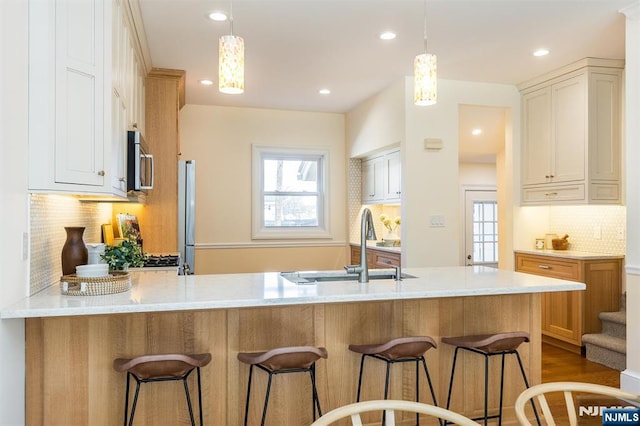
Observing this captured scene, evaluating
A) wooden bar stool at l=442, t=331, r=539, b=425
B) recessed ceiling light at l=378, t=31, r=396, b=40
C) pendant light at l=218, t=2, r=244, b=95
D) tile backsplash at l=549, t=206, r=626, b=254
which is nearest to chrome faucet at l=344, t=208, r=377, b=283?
wooden bar stool at l=442, t=331, r=539, b=425

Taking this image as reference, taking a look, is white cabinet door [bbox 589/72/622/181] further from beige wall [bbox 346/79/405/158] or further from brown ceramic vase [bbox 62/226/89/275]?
brown ceramic vase [bbox 62/226/89/275]

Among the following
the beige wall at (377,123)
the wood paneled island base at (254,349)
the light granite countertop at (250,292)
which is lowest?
the wood paneled island base at (254,349)

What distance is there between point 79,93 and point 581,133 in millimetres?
4201

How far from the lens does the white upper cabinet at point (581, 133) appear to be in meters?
4.40

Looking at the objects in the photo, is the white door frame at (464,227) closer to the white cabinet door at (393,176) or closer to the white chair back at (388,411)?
the white cabinet door at (393,176)

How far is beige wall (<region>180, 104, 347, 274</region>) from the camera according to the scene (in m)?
6.07

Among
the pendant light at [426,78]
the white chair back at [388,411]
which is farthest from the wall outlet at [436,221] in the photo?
the white chair back at [388,411]

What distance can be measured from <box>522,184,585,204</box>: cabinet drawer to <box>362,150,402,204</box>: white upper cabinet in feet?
4.52

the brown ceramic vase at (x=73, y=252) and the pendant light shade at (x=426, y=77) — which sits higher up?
the pendant light shade at (x=426, y=77)

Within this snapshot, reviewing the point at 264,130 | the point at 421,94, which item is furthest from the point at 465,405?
the point at 264,130

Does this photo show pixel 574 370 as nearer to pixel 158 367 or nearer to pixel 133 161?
pixel 158 367

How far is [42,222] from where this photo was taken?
7.90 ft

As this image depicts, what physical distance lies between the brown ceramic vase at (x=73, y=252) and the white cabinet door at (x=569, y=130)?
420cm

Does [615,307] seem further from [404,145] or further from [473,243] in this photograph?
[473,243]
